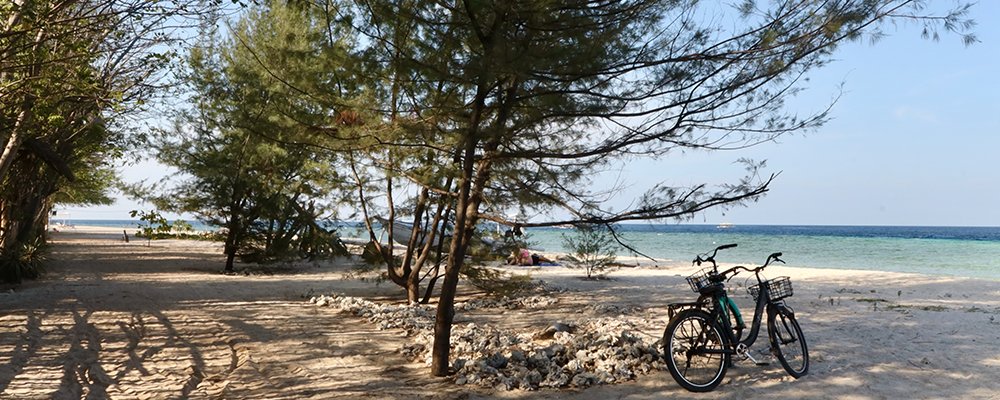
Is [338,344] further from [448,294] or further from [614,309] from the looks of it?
[614,309]

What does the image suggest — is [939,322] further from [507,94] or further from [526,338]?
[507,94]

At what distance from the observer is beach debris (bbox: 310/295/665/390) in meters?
5.25

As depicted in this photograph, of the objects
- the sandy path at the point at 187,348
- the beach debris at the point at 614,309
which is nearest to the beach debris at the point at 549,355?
the sandy path at the point at 187,348

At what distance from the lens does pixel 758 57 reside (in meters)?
5.14

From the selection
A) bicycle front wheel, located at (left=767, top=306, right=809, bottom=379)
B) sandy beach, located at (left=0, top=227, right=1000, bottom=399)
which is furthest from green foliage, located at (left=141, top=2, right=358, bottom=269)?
bicycle front wheel, located at (left=767, top=306, right=809, bottom=379)

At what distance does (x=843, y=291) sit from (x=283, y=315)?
1042cm

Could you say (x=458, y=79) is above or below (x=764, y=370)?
above

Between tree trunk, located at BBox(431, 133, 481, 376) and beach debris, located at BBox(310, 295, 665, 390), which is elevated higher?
tree trunk, located at BBox(431, 133, 481, 376)

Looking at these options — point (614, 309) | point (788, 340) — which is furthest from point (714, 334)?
point (614, 309)

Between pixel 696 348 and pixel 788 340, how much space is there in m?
0.93

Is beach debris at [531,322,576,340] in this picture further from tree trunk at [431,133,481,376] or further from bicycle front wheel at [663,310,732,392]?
bicycle front wheel at [663,310,732,392]

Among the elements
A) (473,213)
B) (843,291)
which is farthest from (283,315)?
(843,291)

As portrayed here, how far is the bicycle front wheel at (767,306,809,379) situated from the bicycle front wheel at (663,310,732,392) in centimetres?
44

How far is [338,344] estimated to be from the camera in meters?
6.82
